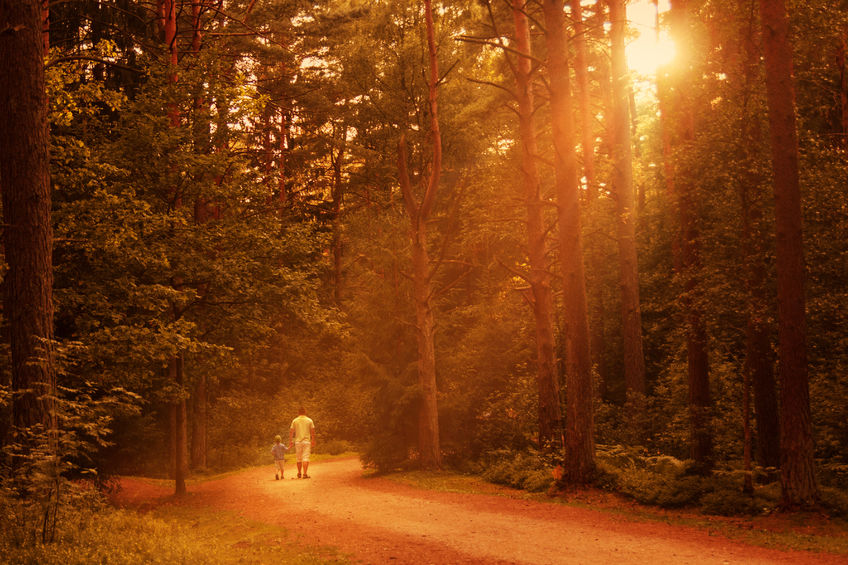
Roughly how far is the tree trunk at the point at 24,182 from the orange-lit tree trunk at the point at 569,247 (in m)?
9.64

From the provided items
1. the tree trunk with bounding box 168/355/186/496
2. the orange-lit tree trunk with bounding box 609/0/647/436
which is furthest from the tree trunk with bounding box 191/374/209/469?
the orange-lit tree trunk with bounding box 609/0/647/436

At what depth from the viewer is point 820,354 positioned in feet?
44.9

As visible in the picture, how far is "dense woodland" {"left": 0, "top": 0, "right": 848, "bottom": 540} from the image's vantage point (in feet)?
37.6

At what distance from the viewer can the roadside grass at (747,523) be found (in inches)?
356

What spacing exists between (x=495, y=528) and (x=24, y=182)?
9.07 metres

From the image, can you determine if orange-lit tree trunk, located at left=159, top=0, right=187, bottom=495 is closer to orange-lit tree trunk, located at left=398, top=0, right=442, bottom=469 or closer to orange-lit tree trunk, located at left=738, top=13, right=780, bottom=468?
orange-lit tree trunk, located at left=398, top=0, right=442, bottom=469

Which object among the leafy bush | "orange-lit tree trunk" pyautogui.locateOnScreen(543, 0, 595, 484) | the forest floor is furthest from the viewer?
the leafy bush

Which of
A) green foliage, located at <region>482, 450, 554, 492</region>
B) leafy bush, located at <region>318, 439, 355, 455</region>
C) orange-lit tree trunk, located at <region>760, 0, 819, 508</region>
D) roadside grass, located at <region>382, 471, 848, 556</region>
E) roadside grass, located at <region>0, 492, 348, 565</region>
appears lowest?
leafy bush, located at <region>318, 439, 355, 455</region>

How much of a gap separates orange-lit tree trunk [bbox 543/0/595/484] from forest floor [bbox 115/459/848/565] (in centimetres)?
177

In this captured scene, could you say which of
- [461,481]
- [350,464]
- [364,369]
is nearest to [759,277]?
[461,481]

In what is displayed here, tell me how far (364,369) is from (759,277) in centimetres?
1247

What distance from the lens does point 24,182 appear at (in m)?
10.7

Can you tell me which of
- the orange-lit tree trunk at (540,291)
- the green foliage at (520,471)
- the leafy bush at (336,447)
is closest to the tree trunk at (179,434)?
the green foliage at (520,471)

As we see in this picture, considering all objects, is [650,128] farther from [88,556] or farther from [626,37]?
[88,556]
